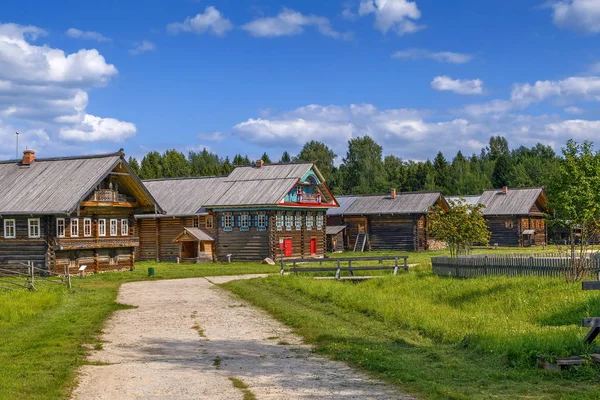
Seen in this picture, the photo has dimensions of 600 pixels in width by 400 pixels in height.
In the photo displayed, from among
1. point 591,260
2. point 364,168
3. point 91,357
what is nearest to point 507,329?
point 91,357

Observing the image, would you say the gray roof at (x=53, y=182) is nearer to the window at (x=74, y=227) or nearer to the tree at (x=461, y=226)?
the window at (x=74, y=227)

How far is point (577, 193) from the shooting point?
27484 millimetres

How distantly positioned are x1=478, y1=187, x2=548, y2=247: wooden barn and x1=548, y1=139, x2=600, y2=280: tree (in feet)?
161

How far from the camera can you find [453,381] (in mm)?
12234

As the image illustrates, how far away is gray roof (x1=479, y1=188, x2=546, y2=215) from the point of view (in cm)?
7650

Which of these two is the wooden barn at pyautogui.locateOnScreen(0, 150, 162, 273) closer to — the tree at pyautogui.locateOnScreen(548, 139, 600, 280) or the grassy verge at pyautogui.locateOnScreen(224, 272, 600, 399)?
the grassy verge at pyautogui.locateOnScreen(224, 272, 600, 399)

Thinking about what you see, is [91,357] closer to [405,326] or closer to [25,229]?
[405,326]

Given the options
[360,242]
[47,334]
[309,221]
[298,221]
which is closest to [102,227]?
[298,221]

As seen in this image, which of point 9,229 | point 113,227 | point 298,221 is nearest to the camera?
point 9,229

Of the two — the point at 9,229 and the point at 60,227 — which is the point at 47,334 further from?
the point at 9,229

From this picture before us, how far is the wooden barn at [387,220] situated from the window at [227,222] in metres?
19.5

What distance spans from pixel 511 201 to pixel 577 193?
2058 inches

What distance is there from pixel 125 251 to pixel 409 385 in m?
36.9

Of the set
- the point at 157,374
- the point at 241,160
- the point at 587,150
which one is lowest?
the point at 157,374
